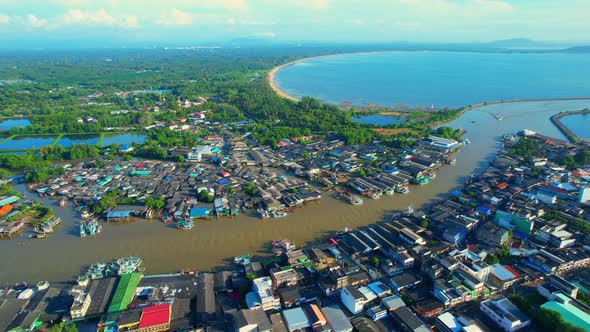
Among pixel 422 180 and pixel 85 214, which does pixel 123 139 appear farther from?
pixel 422 180

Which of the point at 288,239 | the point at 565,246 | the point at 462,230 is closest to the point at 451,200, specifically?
the point at 462,230

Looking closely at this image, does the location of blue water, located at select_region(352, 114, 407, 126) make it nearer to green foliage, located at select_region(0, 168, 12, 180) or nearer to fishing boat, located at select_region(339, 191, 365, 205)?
→ fishing boat, located at select_region(339, 191, 365, 205)

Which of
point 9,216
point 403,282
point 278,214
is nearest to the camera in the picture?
point 403,282

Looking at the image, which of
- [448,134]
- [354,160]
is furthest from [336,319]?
[448,134]

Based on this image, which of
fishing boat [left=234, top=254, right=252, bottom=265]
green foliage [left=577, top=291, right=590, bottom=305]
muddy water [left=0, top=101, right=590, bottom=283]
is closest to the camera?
green foliage [left=577, top=291, right=590, bottom=305]

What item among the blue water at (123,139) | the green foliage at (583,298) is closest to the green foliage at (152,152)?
the blue water at (123,139)

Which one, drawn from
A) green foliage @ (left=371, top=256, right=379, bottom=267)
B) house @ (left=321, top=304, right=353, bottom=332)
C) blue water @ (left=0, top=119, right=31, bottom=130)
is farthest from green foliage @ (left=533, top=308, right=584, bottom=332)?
blue water @ (left=0, top=119, right=31, bottom=130)
